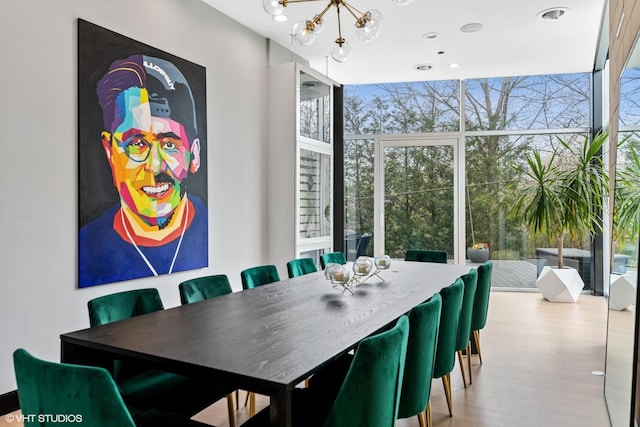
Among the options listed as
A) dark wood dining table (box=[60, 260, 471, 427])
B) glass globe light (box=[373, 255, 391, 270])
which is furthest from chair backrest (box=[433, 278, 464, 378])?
glass globe light (box=[373, 255, 391, 270])

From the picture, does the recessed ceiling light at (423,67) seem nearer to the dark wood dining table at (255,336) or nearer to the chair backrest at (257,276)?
the chair backrest at (257,276)

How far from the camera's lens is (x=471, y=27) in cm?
491

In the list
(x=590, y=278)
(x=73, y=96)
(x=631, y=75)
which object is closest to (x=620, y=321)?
(x=631, y=75)

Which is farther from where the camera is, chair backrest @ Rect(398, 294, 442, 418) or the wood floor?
the wood floor

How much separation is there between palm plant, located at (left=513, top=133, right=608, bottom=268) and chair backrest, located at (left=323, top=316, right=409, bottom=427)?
5.41 meters

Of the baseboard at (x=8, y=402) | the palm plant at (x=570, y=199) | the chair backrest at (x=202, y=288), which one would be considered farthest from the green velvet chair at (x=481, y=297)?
the palm plant at (x=570, y=199)

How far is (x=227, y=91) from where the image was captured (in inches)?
189

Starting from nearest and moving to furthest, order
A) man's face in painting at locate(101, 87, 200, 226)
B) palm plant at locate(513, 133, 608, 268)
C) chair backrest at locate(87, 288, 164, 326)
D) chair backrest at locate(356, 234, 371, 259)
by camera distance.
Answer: chair backrest at locate(87, 288, 164, 326) → man's face in painting at locate(101, 87, 200, 226) → palm plant at locate(513, 133, 608, 268) → chair backrest at locate(356, 234, 371, 259)

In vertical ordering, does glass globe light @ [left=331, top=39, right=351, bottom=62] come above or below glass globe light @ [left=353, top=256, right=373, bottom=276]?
above

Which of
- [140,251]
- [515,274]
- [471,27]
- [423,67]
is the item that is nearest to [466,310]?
[140,251]

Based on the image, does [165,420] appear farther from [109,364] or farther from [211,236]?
[211,236]

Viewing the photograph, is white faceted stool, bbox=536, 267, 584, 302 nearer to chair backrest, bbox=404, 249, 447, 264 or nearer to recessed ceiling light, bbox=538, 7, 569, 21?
chair backrest, bbox=404, 249, 447, 264

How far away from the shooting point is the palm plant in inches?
239

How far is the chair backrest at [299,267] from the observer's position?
3.88 meters
